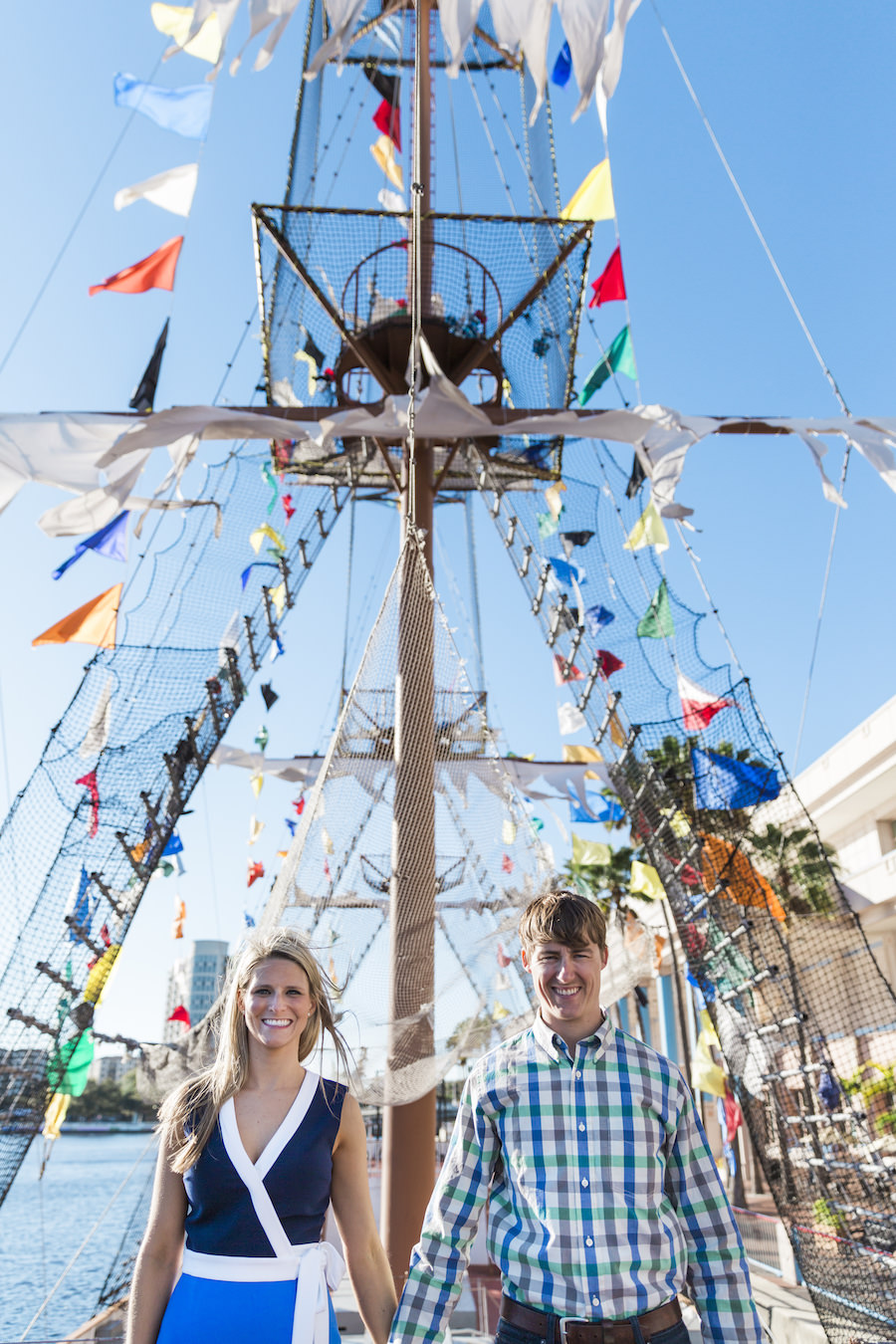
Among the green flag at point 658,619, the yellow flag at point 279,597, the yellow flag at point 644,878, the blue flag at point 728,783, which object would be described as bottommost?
the blue flag at point 728,783

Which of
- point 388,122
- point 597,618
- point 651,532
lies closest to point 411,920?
point 651,532

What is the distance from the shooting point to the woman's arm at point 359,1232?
1.84 meters

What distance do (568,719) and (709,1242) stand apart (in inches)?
473

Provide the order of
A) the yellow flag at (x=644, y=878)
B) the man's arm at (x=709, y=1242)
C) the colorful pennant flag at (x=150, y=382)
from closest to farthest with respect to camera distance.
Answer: the man's arm at (x=709, y=1242) < the colorful pennant flag at (x=150, y=382) < the yellow flag at (x=644, y=878)

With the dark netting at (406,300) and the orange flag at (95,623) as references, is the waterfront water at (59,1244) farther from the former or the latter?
the dark netting at (406,300)

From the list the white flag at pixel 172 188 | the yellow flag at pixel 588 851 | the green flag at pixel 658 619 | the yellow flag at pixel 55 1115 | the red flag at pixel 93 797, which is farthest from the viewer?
the yellow flag at pixel 588 851

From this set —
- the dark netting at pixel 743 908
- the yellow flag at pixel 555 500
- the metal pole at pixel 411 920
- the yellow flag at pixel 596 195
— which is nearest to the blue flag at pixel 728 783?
the dark netting at pixel 743 908

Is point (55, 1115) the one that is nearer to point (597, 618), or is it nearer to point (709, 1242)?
point (597, 618)

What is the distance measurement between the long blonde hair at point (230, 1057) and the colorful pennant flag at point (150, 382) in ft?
22.7

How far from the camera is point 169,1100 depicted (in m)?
1.95

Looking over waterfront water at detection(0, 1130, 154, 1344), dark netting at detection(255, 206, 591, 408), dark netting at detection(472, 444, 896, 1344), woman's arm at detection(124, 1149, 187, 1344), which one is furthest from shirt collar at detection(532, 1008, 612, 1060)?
dark netting at detection(255, 206, 591, 408)

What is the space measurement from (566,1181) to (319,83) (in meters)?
11.4

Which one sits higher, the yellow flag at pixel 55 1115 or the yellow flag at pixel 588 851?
the yellow flag at pixel 588 851

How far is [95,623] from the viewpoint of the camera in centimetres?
893
